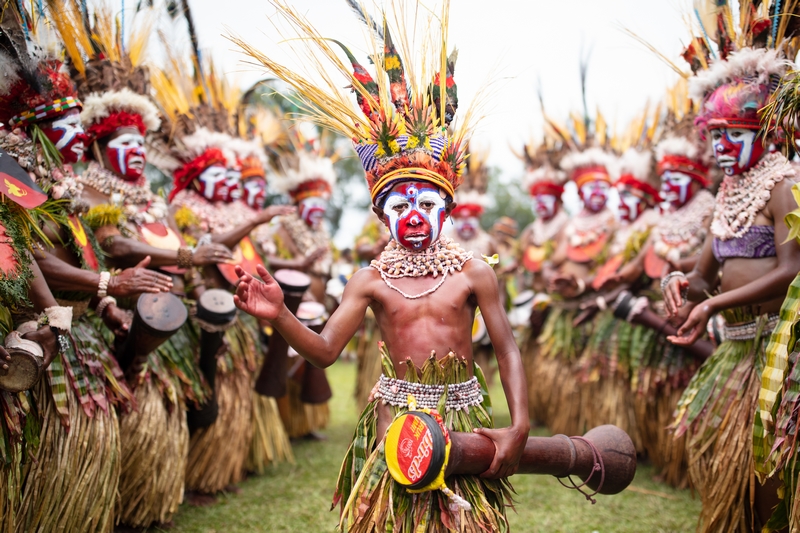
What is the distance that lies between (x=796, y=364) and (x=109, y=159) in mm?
3746

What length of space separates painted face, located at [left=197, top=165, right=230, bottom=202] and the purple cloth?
142 inches

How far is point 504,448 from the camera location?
7.89ft

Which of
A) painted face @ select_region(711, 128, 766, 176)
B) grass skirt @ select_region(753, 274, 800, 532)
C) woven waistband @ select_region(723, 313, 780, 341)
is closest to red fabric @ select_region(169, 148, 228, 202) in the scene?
painted face @ select_region(711, 128, 766, 176)

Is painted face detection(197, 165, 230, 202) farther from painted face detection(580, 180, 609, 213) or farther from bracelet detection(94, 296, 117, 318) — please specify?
painted face detection(580, 180, 609, 213)

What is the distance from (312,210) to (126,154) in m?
2.71

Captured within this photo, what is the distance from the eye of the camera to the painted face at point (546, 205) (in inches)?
292

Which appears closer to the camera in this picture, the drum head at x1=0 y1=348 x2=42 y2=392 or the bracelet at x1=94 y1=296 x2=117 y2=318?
the drum head at x1=0 y1=348 x2=42 y2=392

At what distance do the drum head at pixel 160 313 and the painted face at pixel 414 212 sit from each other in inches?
57.0

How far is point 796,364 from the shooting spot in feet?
8.12

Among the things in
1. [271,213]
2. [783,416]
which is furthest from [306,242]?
[783,416]

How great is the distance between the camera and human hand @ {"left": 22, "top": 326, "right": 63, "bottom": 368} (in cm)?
278

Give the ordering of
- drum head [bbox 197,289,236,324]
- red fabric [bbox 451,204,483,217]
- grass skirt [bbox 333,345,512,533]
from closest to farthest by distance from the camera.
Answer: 1. grass skirt [bbox 333,345,512,533]
2. drum head [bbox 197,289,236,324]
3. red fabric [bbox 451,204,483,217]

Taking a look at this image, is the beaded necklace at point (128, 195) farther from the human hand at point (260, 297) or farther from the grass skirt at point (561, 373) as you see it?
the grass skirt at point (561, 373)

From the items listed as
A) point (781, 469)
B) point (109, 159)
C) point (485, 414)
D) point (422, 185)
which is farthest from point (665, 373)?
point (109, 159)
